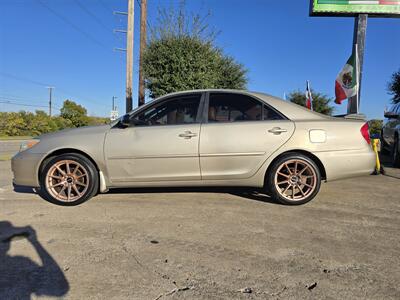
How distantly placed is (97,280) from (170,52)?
962 centimetres

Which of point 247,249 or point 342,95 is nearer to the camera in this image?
point 247,249

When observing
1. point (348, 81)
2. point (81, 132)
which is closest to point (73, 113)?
point (348, 81)

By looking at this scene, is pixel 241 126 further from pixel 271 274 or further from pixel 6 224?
pixel 6 224

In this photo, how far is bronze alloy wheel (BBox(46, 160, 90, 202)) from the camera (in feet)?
14.5

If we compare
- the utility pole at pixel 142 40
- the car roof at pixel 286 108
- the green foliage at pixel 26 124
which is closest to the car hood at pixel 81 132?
the car roof at pixel 286 108

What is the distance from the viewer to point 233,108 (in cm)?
452

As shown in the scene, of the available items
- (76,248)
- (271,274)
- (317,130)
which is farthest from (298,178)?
(76,248)

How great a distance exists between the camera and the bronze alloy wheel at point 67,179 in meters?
4.42

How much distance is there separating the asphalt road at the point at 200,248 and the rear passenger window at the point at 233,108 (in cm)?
117

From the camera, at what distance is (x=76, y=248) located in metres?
3.05

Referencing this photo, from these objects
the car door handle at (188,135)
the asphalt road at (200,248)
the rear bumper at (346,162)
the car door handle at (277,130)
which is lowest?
the asphalt road at (200,248)

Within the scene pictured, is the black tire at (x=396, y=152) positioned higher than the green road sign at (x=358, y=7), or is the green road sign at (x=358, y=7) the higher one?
the green road sign at (x=358, y=7)

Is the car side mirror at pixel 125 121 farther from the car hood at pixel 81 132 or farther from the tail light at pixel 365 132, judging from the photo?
the tail light at pixel 365 132

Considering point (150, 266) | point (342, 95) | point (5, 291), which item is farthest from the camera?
point (342, 95)
